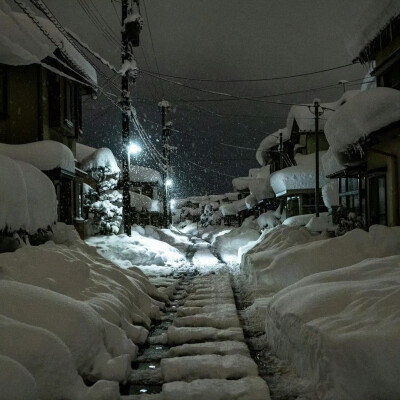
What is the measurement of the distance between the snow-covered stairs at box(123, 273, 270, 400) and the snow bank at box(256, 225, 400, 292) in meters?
1.36

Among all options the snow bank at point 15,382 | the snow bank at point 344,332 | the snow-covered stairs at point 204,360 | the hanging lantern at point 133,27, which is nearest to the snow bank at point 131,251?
the snow-covered stairs at point 204,360

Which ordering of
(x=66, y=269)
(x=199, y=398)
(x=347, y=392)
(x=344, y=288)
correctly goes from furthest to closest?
Result: (x=66, y=269) → (x=344, y=288) → (x=199, y=398) → (x=347, y=392)

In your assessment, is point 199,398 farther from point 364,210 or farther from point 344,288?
point 364,210

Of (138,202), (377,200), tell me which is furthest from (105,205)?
(138,202)

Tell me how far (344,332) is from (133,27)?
16.6 meters

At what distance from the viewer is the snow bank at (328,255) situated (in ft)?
26.7

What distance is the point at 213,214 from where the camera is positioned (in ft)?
231

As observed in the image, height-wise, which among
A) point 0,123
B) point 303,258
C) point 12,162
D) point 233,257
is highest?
point 0,123

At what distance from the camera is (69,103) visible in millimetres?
17781

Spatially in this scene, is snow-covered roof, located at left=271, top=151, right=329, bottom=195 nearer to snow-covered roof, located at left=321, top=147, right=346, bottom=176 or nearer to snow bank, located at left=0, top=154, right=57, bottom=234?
snow-covered roof, located at left=321, top=147, right=346, bottom=176

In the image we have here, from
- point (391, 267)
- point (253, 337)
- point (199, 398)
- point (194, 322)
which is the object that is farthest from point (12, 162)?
point (391, 267)

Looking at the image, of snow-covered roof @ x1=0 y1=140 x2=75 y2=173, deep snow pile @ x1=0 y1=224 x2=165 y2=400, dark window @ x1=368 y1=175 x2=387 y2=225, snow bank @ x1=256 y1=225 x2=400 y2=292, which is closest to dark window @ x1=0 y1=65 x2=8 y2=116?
snow-covered roof @ x1=0 y1=140 x2=75 y2=173

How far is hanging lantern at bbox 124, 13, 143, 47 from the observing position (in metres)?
17.1

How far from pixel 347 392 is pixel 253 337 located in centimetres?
280
